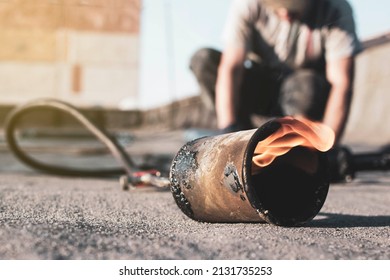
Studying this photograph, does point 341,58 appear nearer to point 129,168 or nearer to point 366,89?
point 129,168

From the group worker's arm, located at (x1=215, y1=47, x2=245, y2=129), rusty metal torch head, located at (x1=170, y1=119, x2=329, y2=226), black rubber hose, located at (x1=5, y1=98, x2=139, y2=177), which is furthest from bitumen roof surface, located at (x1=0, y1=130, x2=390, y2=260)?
worker's arm, located at (x1=215, y1=47, x2=245, y2=129)

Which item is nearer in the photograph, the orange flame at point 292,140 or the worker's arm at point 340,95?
the orange flame at point 292,140

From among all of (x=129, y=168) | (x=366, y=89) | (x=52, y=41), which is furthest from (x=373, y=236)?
(x=52, y=41)

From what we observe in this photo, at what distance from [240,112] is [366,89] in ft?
13.1

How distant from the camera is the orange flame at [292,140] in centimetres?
133

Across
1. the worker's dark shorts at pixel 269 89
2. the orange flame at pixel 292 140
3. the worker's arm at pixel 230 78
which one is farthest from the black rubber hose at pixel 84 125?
the orange flame at pixel 292 140

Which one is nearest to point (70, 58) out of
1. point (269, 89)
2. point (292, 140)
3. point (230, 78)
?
point (269, 89)

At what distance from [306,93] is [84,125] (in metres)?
1.36

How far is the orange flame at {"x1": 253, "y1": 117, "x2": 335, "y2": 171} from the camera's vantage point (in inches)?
52.2

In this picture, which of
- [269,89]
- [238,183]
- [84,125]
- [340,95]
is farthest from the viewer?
[269,89]

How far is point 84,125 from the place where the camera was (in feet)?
9.10

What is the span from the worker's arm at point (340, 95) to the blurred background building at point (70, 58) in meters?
12.1

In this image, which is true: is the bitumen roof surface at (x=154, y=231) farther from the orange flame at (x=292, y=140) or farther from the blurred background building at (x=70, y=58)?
the blurred background building at (x=70, y=58)

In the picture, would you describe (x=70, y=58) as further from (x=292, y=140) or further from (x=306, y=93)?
(x=292, y=140)
